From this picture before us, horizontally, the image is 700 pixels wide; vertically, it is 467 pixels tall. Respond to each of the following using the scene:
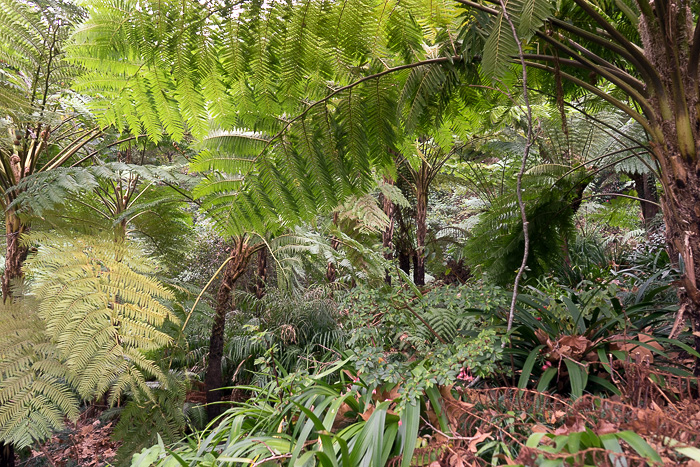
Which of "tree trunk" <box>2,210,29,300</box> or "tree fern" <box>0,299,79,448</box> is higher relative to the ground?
"tree trunk" <box>2,210,29,300</box>

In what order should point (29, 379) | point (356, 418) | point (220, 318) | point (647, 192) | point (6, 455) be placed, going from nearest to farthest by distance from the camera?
point (356, 418), point (29, 379), point (6, 455), point (220, 318), point (647, 192)

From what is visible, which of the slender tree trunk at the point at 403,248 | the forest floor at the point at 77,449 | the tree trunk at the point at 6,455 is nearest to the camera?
the tree trunk at the point at 6,455

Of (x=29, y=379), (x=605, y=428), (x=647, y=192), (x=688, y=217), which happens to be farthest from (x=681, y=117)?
(x=647, y=192)

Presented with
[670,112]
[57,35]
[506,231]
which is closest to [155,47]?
[57,35]

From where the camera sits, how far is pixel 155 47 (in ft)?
4.66

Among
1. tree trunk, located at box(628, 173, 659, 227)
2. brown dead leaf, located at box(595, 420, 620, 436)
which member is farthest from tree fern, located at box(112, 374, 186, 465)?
tree trunk, located at box(628, 173, 659, 227)

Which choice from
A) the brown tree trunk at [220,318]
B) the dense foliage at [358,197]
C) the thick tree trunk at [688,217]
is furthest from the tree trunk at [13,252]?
the thick tree trunk at [688,217]

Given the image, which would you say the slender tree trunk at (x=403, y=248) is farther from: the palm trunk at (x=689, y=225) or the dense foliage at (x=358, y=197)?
the palm trunk at (x=689, y=225)

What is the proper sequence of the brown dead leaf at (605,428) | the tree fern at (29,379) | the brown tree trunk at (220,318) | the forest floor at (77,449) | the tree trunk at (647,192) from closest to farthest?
the brown dead leaf at (605,428), the tree fern at (29,379), the forest floor at (77,449), the brown tree trunk at (220,318), the tree trunk at (647,192)

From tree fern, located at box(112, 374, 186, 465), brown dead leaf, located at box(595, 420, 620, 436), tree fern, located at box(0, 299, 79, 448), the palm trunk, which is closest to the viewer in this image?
brown dead leaf, located at box(595, 420, 620, 436)

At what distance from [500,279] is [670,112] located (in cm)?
113

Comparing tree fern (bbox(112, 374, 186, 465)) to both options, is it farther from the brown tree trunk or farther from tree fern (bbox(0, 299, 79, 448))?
tree fern (bbox(0, 299, 79, 448))

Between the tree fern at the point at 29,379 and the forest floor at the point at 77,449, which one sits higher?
the tree fern at the point at 29,379

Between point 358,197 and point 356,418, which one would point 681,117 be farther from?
point 356,418
